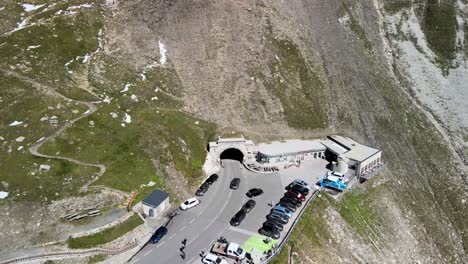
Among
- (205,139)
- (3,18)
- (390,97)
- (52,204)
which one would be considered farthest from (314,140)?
(3,18)

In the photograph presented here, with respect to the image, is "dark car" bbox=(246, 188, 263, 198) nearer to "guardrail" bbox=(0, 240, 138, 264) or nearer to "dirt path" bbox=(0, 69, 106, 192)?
"guardrail" bbox=(0, 240, 138, 264)

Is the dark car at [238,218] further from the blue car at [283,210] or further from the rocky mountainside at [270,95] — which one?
the rocky mountainside at [270,95]

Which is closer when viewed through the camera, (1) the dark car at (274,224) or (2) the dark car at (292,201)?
(1) the dark car at (274,224)

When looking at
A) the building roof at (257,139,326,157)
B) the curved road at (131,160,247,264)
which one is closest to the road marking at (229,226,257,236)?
the curved road at (131,160,247,264)

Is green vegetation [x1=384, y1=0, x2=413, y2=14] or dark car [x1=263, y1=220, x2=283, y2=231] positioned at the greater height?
green vegetation [x1=384, y1=0, x2=413, y2=14]

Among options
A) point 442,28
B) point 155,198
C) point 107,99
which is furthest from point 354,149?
point 442,28

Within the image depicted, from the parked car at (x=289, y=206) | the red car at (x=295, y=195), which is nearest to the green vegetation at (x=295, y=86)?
the red car at (x=295, y=195)
